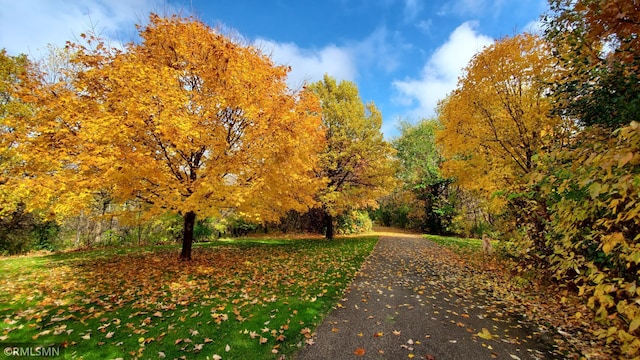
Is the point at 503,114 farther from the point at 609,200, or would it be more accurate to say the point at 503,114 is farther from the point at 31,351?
the point at 31,351

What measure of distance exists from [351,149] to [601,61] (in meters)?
12.1

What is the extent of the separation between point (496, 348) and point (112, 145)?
371 inches

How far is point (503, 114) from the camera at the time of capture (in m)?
9.84

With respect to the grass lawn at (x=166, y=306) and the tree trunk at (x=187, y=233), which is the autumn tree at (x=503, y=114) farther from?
the tree trunk at (x=187, y=233)

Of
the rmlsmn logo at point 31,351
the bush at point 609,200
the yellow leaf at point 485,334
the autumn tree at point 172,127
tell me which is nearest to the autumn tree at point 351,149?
the autumn tree at point 172,127

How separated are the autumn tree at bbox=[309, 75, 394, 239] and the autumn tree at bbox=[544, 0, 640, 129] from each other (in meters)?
11.1

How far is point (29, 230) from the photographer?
53.3 ft

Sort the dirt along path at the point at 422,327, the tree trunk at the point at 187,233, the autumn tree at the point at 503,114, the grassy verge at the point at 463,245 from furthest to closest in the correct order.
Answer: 1. the grassy verge at the point at 463,245
2. the tree trunk at the point at 187,233
3. the autumn tree at the point at 503,114
4. the dirt along path at the point at 422,327

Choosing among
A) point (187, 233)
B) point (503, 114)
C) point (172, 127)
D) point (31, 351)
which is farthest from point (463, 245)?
point (31, 351)

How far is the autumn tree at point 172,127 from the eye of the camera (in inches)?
278

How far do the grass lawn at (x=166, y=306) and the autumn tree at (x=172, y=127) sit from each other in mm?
→ 2021

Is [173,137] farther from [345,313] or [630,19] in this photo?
[630,19]

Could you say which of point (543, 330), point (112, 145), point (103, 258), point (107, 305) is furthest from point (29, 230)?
point (543, 330)

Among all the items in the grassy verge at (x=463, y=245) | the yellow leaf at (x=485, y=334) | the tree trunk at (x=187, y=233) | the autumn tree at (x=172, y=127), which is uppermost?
the autumn tree at (x=172, y=127)
